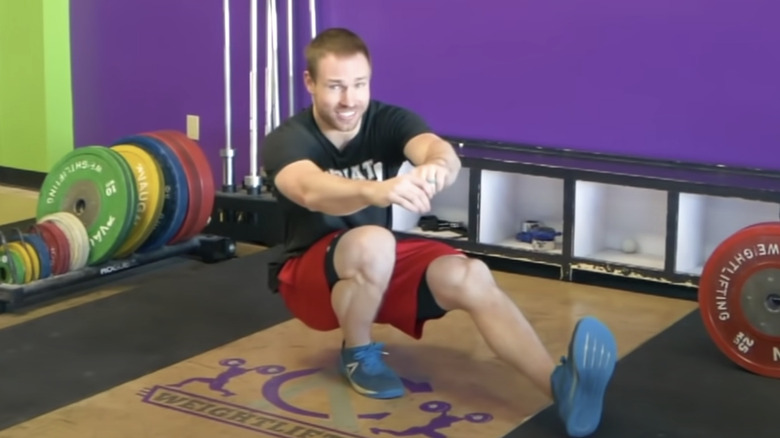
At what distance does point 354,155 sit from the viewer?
9.92 feet

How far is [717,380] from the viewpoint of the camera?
3.14 metres

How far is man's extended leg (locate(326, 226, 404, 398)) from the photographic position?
113 inches

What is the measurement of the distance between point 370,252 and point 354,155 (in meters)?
0.30

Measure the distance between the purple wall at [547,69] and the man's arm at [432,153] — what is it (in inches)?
54.0

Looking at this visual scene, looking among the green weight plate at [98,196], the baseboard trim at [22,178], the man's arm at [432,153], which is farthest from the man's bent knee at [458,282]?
the baseboard trim at [22,178]

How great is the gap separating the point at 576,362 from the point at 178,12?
3094mm

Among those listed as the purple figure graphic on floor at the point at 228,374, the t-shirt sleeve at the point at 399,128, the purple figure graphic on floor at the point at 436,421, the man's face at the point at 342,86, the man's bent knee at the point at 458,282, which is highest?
the man's face at the point at 342,86

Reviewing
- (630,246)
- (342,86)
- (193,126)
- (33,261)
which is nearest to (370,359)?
(342,86)

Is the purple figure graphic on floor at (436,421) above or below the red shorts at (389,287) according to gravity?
below

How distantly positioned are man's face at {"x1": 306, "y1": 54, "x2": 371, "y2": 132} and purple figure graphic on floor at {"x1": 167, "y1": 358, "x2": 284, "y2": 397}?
2.44ft

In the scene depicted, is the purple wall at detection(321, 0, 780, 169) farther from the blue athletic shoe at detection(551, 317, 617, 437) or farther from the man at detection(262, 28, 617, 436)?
the blue athletic shoe at detection(551, 317, 617, 437)

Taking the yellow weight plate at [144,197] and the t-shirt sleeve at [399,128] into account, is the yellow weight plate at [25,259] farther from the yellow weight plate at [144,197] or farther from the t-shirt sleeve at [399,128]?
the t-shirt sleeve at [399,128]

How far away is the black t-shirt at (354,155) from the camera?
2986mm

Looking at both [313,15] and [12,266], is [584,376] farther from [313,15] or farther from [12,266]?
[313,15]
